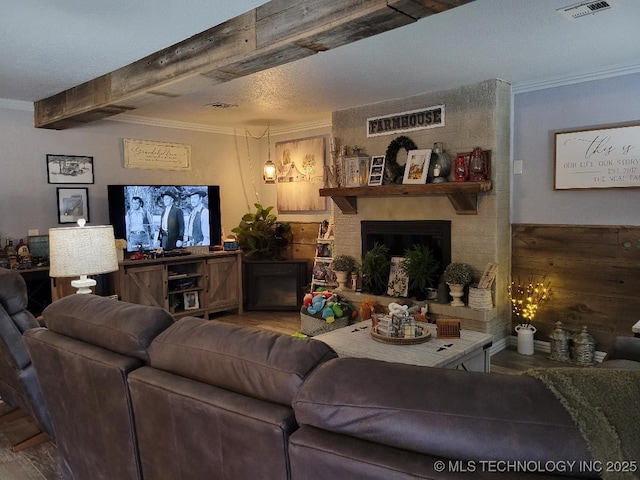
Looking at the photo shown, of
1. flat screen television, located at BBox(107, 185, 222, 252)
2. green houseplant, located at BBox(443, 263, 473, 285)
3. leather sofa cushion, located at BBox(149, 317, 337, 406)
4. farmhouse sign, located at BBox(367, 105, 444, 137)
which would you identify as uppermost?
farmhouse sign, located at BBox(367, 105, 444, 137)

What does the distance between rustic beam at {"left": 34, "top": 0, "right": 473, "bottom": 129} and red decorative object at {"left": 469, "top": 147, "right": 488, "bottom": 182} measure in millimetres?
2181

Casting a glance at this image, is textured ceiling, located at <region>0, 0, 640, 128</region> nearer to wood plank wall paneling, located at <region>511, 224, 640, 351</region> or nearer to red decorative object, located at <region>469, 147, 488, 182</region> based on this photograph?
red decorative object, located at <region>469, 147, 488, 182</region>

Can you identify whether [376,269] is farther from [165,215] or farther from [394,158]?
[165,215]

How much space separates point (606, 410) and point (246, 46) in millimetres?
2351

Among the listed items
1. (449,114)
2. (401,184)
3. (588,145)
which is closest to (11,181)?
(401,184)

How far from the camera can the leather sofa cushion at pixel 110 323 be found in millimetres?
1585

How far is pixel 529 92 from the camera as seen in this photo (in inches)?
165

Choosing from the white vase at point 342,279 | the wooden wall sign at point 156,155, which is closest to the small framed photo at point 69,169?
the wooden wall sign at point 156,155

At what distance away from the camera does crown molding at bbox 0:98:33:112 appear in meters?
4.50

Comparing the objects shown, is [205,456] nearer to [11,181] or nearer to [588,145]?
[588,145]

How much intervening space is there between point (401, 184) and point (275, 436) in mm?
3753

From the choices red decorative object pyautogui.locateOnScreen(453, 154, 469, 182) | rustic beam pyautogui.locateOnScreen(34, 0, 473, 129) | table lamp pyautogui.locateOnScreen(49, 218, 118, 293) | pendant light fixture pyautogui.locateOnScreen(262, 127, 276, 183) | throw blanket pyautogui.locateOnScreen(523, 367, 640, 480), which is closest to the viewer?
throw blanket pyautogui.locateOnScreen(523, 367, 640, 480)

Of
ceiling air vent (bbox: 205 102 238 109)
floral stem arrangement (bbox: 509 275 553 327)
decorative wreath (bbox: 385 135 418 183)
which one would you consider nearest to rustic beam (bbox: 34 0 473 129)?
ceiling air vent (bbox: 205 102 238 109)

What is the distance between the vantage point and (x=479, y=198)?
429 cm
